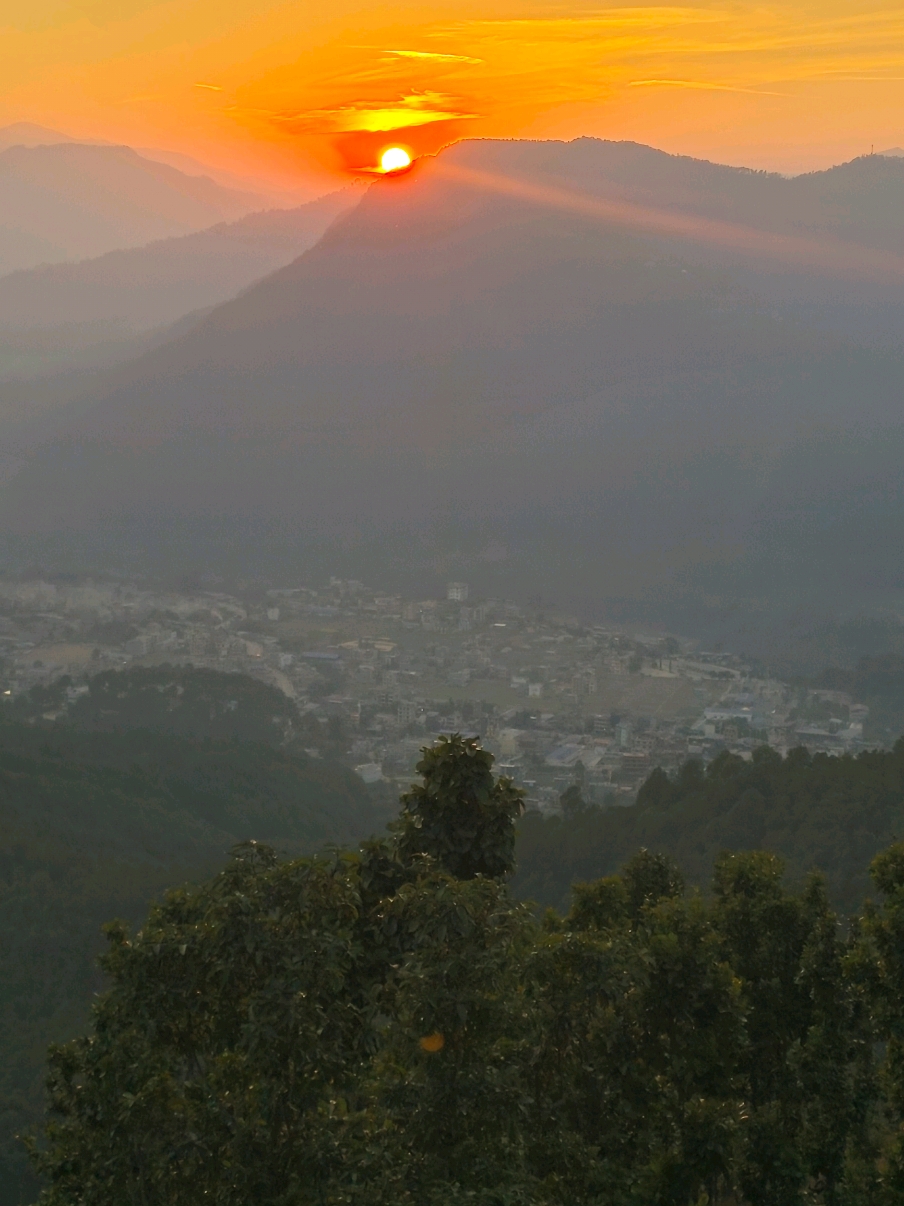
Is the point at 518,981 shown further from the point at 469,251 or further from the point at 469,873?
the point at 469,251

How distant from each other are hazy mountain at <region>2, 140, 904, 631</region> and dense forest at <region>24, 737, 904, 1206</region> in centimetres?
6078

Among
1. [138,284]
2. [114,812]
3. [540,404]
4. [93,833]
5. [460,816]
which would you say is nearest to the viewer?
[460,816]

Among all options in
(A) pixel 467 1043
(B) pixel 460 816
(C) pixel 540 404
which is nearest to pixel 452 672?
(C) pixel 540 404

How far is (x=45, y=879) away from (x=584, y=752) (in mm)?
21364

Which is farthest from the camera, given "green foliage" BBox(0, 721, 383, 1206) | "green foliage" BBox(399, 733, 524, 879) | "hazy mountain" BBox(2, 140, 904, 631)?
"hazy mountain" BBox(2, 140, 904, 631)

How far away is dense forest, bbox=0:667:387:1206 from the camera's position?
22.1 m

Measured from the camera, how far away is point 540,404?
3762 inches

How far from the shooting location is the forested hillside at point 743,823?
879 inches

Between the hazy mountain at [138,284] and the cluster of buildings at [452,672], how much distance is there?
235 feet

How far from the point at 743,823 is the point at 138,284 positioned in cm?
15488

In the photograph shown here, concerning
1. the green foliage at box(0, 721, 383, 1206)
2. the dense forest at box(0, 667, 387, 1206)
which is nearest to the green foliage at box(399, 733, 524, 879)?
the dense forest at box(0, 667, 387, 1206)

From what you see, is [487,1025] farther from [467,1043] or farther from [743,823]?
[743,823]

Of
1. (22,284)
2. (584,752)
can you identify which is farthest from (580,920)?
(22,284)

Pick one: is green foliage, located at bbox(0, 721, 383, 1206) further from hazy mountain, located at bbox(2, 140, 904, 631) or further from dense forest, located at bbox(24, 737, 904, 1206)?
hazy mountain, located at bbox(2, 140, 904, 631)
